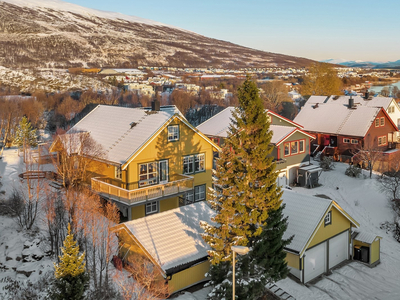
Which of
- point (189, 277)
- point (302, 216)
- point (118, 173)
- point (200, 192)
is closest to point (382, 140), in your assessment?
point (200, 192)

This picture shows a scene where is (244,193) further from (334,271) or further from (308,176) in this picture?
(308,176)

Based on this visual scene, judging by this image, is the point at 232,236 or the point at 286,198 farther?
the point at 286,198

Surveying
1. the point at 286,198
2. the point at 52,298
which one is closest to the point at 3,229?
the point at 52,298

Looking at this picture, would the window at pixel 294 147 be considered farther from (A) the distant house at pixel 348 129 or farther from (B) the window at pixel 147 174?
(B) the window at pixel 147 174

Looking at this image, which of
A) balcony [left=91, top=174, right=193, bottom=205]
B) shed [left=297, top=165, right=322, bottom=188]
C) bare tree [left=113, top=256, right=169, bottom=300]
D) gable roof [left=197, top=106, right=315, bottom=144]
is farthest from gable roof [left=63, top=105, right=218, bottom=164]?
shed [left=297, top=165, right=322, bottom=188]

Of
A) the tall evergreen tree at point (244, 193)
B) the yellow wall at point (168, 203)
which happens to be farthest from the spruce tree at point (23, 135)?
the tall evergreen tree at point (244, 193)

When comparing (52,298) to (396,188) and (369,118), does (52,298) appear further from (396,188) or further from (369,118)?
(369,118)
